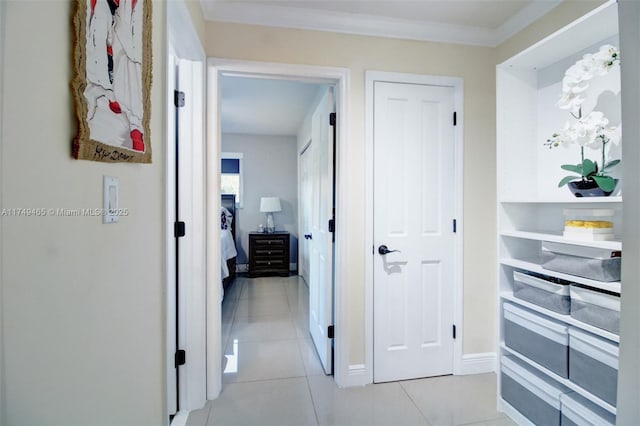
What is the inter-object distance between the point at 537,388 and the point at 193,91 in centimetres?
246

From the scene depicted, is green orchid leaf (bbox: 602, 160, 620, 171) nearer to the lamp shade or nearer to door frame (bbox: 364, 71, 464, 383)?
door frame (bbox: 364, 71, 464, 383)

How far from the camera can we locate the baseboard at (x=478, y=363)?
2145 mm


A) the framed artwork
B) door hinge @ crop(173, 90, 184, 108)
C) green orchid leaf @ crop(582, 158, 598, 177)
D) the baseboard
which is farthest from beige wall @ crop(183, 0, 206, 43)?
the baseboard

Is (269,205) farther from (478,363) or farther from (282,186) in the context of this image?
(478,363)

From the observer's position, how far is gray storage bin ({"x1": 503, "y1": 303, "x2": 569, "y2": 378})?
1.42 meters

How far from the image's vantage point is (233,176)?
5418 millimetres

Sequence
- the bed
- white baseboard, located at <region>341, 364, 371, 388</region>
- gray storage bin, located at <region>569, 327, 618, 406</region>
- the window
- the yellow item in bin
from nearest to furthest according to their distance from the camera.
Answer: gray storage bin, located at <region>569, 327, 618, 406</region>, the yellow item in bin, white baseboard, located at <region>341, 364, 371, 388</region>, the bed, the window

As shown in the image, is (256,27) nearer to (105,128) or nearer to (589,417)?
(105,128)

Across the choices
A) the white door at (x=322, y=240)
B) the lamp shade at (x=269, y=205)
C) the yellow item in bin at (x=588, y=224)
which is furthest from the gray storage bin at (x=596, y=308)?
the lamp shade at (x=269, y=205)

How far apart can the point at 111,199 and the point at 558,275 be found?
72.1 inches

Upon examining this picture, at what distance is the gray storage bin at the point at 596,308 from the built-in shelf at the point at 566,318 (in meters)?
0.02

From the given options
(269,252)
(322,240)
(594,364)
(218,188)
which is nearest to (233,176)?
(269,252)

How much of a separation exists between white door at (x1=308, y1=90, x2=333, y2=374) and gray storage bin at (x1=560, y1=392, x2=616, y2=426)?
4.24 ft

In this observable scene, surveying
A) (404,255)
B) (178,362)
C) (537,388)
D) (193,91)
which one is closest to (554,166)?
(404,255)
